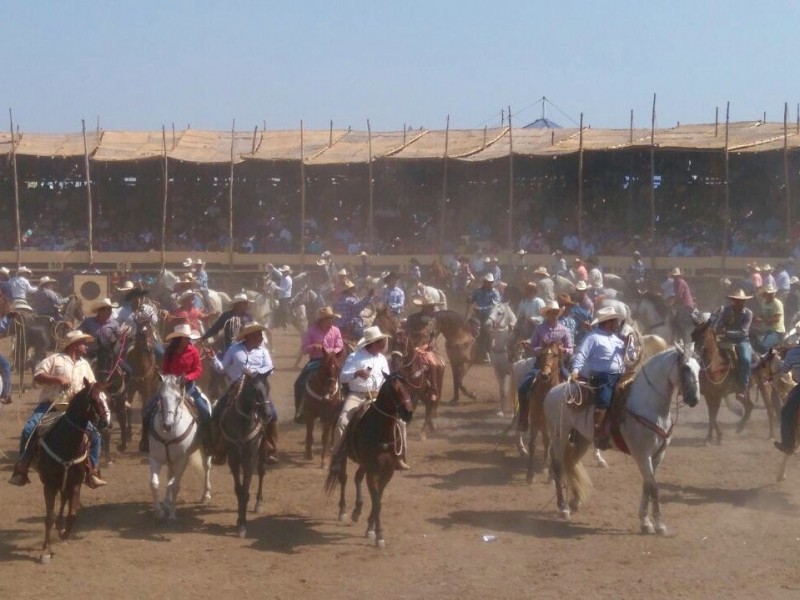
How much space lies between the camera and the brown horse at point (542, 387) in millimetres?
13797

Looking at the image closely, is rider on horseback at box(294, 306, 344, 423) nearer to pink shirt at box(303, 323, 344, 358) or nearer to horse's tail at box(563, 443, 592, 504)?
pink shirt at box(303, 323, 344, 358)

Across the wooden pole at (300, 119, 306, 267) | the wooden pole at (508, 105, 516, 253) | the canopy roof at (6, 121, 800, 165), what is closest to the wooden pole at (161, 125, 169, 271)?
the canopy roof at (6, 121, 800, 165)

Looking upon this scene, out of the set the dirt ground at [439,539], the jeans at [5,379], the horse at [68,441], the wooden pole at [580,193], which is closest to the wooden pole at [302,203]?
the wooden pole at [580,193]

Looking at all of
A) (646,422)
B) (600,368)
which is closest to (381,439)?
(600,368)

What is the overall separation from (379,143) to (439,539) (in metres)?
26.8

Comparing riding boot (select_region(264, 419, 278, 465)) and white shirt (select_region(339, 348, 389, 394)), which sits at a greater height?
white shirt (select_region(339, 348, 389, 394))

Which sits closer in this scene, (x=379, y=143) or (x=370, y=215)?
(x=370, y=215)

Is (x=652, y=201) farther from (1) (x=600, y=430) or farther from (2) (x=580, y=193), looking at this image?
(1) (x=600, y=430)

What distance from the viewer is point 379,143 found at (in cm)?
3716

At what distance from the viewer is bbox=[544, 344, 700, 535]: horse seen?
11.4 m

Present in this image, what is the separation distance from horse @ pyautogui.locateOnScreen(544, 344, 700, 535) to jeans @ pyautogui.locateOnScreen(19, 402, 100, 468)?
4.78 m

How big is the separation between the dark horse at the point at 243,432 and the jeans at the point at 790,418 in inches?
235

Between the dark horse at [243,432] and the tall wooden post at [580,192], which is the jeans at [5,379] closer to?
the dark horse at [243,432]

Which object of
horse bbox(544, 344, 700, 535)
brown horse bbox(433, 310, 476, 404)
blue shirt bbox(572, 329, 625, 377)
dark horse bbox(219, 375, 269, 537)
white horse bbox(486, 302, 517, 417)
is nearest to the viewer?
horse bbox(544, 344, 700, 535)
